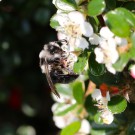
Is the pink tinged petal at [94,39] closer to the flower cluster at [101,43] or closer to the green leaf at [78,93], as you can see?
the flower cluster at [101,43]

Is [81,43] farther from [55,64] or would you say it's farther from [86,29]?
[55,64]

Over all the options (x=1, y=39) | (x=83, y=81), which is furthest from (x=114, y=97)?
(x=1, y=39)

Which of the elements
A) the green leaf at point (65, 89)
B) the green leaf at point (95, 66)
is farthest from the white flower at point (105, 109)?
the green leaf at point (65, 89)

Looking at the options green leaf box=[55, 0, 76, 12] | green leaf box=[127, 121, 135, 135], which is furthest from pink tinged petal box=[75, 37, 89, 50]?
green leaf box=[127, 121, 135, 135]

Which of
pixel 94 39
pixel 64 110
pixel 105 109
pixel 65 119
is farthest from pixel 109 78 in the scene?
pixel 65 119

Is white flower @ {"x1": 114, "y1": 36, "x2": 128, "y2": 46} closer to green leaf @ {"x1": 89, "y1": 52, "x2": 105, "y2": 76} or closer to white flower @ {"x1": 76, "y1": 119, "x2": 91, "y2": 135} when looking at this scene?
green leaf @ {"x1": 89, "y1": 52, "x2": 105, "y2": 76}

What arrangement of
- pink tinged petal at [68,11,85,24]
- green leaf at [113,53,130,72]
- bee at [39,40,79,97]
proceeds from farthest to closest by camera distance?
bee at [39,40,79,97] < pink tinged petal at [68,11,85,24] < green leaf at [113,53,130,72]
